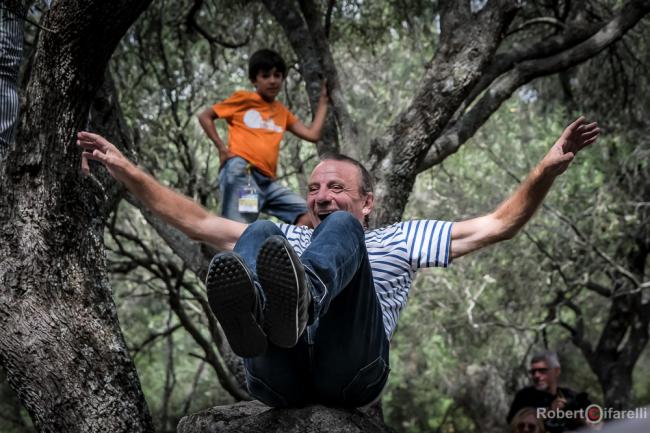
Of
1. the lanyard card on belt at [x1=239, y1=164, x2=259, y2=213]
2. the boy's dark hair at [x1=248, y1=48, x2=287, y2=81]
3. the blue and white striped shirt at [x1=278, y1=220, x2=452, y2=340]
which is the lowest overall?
the blue and white striped shirt at [x1=278, y1=220, x2=452, y2=340]

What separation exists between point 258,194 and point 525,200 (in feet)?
9.09

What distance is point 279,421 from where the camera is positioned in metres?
2.96

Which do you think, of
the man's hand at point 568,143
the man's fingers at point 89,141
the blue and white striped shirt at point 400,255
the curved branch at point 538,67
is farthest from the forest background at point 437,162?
the man's hand at point 568,143

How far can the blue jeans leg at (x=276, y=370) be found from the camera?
2840 millimetres

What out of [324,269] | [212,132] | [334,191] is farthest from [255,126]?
[324,269]

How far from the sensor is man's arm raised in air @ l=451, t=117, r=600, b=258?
291 cm

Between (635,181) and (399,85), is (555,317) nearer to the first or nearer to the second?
(635,181)

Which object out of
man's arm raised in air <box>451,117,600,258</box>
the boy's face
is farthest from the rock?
the boy's face

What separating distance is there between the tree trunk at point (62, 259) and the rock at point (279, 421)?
0.26 meters

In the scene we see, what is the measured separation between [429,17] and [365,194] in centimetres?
560

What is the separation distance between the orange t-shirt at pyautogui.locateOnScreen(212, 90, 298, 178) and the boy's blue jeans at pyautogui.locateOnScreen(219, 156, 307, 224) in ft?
0.23

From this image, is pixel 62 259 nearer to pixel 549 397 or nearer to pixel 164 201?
pixel 164 201

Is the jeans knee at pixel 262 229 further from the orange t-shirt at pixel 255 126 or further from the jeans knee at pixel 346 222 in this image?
the orange t-shirt at pixel 255 126

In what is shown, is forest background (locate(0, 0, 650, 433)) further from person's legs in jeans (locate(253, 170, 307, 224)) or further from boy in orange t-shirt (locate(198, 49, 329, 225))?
person's legs in jeans (locate(253, 170, 307, 224))
